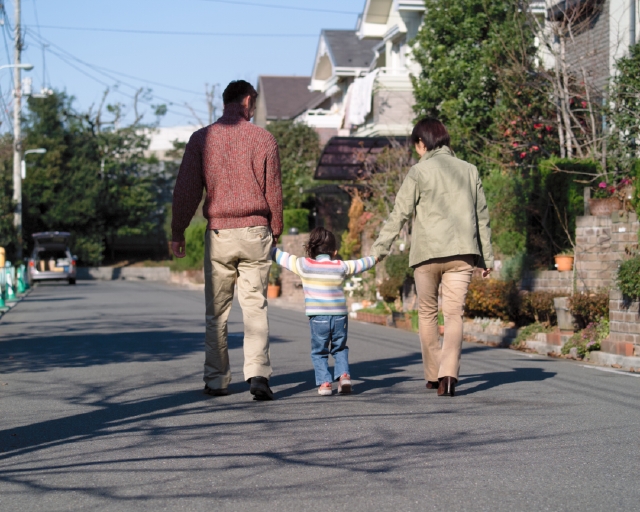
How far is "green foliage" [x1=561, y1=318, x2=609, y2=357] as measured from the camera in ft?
35.0

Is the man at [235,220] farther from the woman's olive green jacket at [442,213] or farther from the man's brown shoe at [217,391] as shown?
the woman's olive green jacket at [442,213]

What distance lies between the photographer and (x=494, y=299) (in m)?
13.1

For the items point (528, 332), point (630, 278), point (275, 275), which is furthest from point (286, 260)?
point (275, 275)

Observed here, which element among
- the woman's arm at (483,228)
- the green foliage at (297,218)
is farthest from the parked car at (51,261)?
the woman's arm at (483,228)

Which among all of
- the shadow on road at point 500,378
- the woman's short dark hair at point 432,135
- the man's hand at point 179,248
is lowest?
the shadow on road at point 500,378

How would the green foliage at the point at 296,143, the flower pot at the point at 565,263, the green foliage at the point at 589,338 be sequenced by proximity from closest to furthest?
1. the green foliage at the point at 589,338
2. the flower pot at the point at 565,263
3. the green foliage at the point at 296,143

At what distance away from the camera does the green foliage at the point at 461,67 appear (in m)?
23.6

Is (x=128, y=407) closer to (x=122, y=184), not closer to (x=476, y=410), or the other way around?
(x=476, y=410)

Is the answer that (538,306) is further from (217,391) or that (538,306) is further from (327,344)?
(217,391)

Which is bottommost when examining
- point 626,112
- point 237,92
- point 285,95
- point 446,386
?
point 446,386

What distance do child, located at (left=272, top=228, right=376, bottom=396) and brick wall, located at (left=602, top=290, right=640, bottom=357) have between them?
390cm

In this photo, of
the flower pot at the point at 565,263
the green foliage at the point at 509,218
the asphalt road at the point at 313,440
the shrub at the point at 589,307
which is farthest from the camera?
the green foliage at the point at 509,218

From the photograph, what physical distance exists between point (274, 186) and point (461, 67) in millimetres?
18451

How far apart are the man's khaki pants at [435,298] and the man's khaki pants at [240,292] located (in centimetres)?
126
